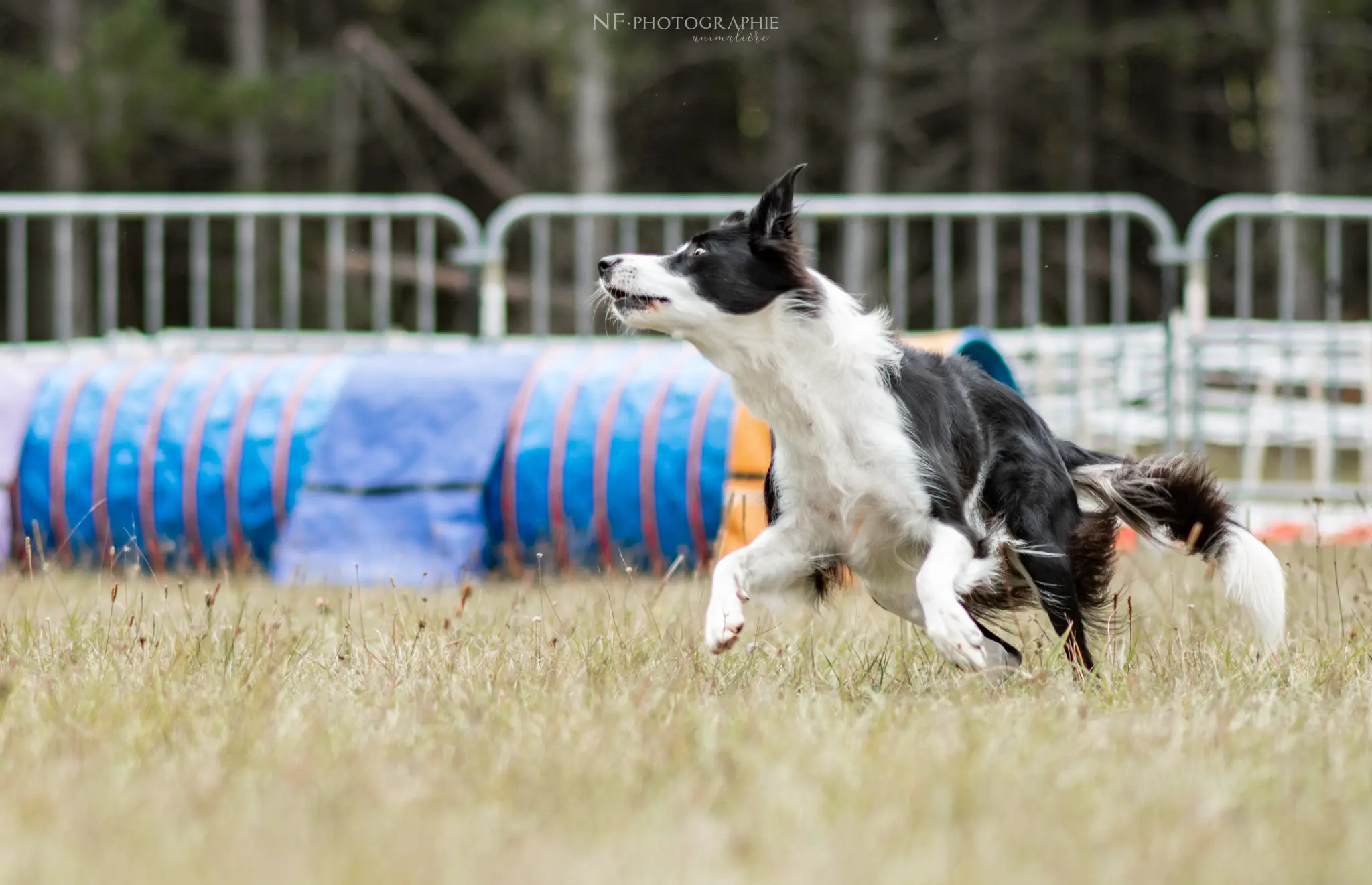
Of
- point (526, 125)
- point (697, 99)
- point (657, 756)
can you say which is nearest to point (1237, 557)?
point (657, 756)

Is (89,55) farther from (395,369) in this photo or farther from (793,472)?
(793,472)

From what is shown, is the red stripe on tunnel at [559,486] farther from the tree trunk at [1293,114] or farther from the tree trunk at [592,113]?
the tree trunk at [1293,114]

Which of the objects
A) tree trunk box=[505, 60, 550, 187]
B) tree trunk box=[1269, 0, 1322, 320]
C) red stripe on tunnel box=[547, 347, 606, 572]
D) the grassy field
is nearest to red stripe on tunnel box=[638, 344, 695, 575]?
red stripe on tunnel box=[547, 347, 606, 572]

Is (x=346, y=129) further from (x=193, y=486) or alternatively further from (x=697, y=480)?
(x=697, y=480)

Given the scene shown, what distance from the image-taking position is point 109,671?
3092 mm

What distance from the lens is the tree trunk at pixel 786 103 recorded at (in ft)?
61.2

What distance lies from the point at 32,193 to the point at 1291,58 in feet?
48.3

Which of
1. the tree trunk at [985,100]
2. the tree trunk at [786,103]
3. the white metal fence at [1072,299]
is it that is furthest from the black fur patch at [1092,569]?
the tree trunk at [985,100]

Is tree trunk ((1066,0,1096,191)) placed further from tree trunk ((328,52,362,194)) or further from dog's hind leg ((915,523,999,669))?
dog's hind leg ((915,523,999,669))

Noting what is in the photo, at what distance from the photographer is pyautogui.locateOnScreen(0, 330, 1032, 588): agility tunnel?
575cm

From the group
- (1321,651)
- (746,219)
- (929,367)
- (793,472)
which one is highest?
(746,219)

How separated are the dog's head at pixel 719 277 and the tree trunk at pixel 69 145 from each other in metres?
14.2

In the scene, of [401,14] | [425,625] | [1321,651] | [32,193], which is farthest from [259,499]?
[401,14]

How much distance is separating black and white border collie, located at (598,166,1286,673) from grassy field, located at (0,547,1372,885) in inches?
7.3
